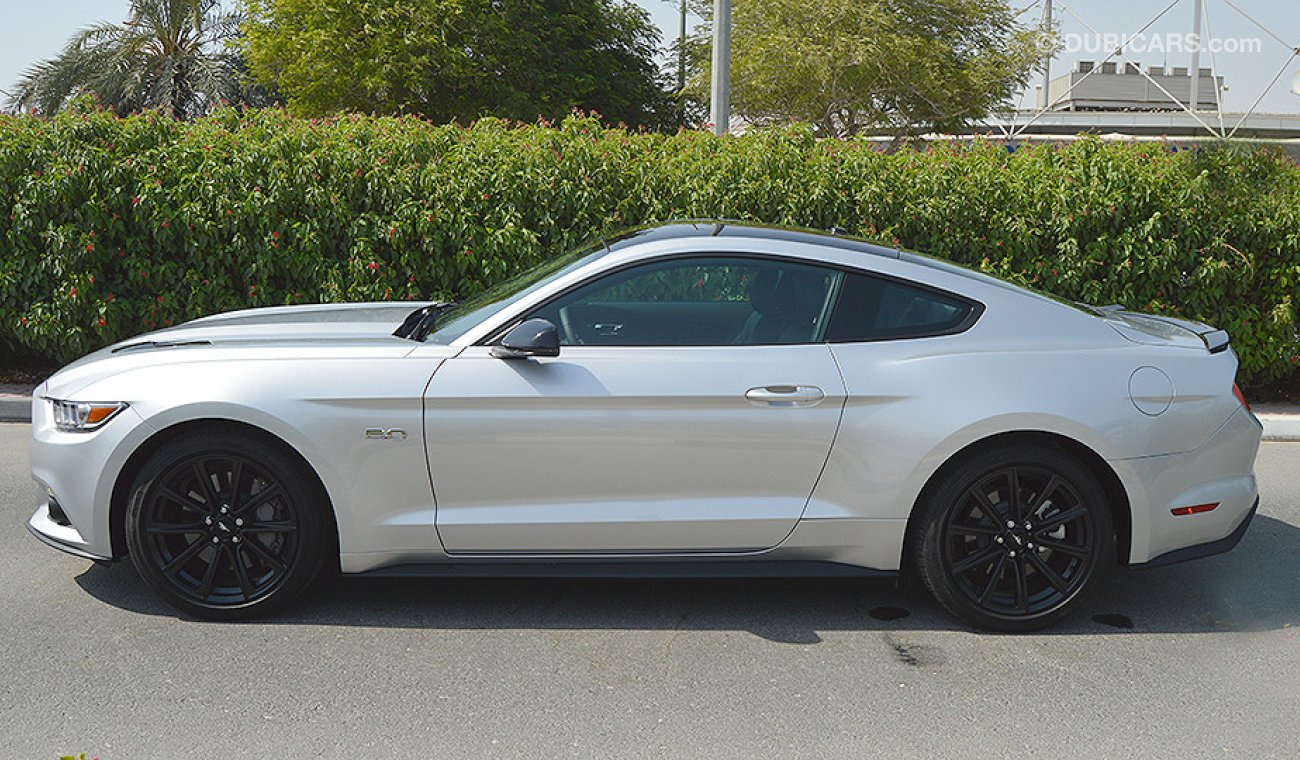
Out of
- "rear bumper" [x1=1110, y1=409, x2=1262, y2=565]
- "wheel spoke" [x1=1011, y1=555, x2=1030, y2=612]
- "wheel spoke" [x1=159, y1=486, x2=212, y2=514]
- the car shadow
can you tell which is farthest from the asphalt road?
"wheel spoke" [x1=159, y1=486, x2=212, y2=514]

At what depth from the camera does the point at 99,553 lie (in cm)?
484

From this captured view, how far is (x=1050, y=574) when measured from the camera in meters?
4.86

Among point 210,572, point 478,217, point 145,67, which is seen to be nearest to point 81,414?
point 210,572

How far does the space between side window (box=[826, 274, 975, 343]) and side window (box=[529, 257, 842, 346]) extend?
65mm

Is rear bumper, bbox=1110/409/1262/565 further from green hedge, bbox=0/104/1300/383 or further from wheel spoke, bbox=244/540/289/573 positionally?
green hedge, bbox=0/104/1300/383

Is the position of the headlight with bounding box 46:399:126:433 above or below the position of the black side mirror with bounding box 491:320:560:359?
below

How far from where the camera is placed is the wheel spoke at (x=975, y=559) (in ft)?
15.8

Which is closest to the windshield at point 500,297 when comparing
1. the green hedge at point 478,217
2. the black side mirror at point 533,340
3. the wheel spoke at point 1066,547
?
the black side mirror at point 533,340

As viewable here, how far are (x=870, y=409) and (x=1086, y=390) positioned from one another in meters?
0.81

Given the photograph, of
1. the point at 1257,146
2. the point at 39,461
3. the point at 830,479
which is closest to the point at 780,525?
the point at 830,479

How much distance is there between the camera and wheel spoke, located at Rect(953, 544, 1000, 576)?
4.82 metres

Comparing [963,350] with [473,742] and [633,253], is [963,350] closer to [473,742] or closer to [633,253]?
[633,253]

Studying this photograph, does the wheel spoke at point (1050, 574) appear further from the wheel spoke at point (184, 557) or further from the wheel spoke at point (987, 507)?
the wheel spoke at point (184, 557)

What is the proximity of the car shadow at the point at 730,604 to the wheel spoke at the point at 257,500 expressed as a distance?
44 centimetres
